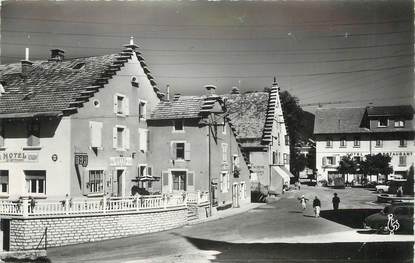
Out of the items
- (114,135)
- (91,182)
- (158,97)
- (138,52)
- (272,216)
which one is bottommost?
(272,216)

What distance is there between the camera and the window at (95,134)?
97.0 feet

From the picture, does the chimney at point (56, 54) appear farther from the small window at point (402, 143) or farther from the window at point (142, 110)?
the small window at point (402, 143)

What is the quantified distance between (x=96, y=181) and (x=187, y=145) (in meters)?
8.35

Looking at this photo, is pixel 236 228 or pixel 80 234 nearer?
pixel 80 234

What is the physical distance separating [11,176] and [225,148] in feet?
56.0

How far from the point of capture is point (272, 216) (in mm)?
32500

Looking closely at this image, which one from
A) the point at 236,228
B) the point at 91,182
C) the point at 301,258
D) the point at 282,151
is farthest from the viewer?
the point at 282,151

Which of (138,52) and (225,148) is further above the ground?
(138,52)

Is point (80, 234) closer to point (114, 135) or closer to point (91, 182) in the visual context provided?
point (91, 182)

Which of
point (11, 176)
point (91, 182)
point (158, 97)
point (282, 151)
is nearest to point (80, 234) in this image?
point (91, 182)

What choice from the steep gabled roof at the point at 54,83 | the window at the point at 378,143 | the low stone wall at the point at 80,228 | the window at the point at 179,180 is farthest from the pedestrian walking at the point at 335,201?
the window at the point at 378,143

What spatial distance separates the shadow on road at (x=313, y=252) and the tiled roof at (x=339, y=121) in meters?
45.5

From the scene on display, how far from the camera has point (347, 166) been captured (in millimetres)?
59344

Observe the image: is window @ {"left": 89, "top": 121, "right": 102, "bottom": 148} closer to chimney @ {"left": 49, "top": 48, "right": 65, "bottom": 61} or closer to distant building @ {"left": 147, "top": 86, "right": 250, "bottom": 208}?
distant building @ {"left": 147, "top": 86, "right": 250, "bottom": 208}
